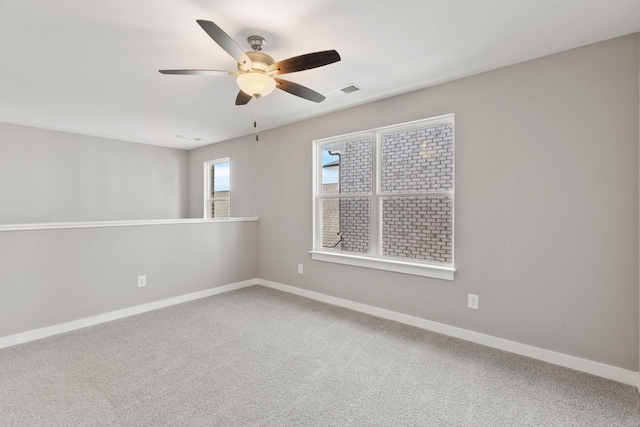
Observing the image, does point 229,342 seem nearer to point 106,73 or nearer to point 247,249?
point 247,249

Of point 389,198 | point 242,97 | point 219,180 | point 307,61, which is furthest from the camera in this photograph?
point 219,180

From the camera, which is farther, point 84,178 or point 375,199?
point 84,178

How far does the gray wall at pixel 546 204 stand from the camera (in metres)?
2.10

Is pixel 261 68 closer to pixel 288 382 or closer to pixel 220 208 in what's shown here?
pixel 288 382

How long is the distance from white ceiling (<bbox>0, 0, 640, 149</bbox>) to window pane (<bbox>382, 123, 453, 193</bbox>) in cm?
46

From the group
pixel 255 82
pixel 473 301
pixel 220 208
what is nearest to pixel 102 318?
pixel 220 208

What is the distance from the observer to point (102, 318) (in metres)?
3.18

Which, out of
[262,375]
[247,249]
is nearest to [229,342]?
[262,375]

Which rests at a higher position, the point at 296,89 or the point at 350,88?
the point at 350,88

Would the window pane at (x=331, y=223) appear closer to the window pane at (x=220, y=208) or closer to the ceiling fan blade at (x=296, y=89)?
the ceiling fan blade at (x=296, y=89)

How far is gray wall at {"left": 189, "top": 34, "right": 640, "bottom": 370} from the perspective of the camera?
2096 mm

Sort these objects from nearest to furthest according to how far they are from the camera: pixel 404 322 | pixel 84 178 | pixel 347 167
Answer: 1. pixel 404 322
2. pixel 347 167
3. pixel 84 178

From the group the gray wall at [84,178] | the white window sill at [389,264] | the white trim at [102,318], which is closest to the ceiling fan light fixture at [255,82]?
the white window sill at [389,264]

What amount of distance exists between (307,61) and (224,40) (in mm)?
485
